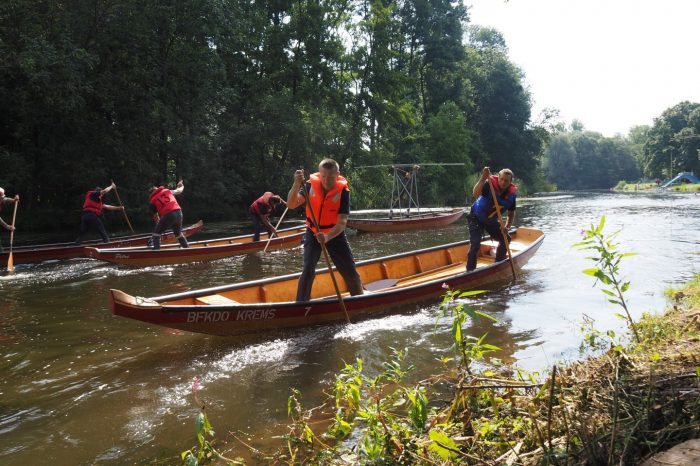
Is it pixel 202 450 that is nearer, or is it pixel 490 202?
pixel 202 450

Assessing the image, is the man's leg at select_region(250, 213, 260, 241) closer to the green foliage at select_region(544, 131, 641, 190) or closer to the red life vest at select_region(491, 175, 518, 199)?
the red life vest at select_region(491, 175, 518, 199)

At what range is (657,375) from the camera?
8.89 ft

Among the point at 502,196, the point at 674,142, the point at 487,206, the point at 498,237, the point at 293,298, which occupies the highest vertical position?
the point at 674,142

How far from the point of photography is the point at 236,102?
29453 mm

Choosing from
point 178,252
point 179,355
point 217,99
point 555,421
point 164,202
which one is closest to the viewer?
point 555,421

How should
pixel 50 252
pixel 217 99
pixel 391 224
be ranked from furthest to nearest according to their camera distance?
pixel 217 99 < pixel 391 224 < pixel 50 252

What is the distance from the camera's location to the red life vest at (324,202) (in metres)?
6.33

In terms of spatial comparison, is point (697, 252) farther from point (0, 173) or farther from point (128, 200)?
point (0, 173)

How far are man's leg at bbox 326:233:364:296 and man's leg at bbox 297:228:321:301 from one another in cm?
24

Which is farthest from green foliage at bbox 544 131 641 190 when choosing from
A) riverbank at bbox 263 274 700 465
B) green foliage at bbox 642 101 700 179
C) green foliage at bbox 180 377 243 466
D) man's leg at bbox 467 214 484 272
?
green foliage at bbox 180 377 243 466

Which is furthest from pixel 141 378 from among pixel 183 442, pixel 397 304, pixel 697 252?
pixel 697 252

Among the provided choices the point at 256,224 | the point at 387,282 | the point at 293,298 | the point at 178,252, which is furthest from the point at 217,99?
the point at 293,298

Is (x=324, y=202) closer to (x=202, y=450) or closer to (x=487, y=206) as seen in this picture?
(x=487, y=206)

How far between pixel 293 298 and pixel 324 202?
6.41 ft
